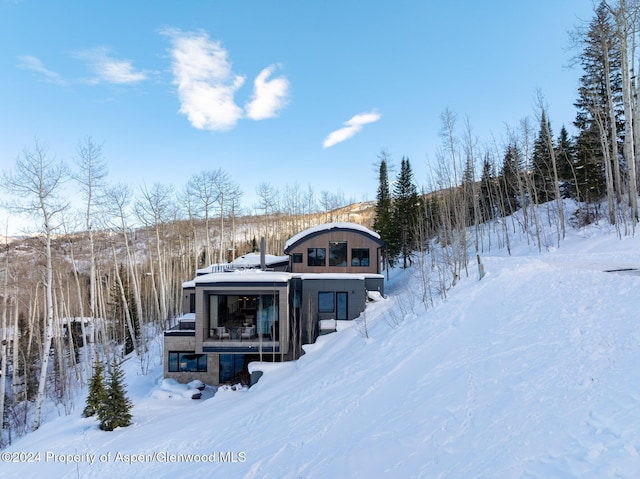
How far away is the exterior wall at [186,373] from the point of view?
47.6ft

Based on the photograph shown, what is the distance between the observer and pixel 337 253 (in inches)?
689

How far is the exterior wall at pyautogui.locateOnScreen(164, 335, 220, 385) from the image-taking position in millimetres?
14508

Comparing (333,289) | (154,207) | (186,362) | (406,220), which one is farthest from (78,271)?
(406,220)

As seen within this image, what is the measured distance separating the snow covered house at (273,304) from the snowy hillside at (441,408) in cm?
224

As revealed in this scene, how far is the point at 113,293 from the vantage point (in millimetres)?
28641

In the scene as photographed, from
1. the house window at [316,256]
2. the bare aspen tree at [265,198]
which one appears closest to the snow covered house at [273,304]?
the house window at [316,256]

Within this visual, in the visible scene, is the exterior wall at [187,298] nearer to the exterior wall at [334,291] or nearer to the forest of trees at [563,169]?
the exterior wall at [334,291]

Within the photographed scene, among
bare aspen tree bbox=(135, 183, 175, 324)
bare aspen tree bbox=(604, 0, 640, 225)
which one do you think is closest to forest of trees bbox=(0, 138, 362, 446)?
bare aspen tree bbox=(135, 183, 175, 324)

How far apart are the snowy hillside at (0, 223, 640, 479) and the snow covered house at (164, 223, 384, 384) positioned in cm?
224

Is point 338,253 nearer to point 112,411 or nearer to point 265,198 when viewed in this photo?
point 112,411

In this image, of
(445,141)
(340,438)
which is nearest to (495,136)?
(445,141)

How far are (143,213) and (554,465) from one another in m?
25.2

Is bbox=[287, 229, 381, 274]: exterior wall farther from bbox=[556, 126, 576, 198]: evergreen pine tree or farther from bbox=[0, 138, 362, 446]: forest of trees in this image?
bbox=[556, 126, 576, 198]: evergreen pine tree

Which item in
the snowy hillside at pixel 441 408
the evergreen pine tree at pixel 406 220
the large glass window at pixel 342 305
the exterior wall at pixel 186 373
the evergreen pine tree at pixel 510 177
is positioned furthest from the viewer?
the evergreen pine tree at pixel 510 177
